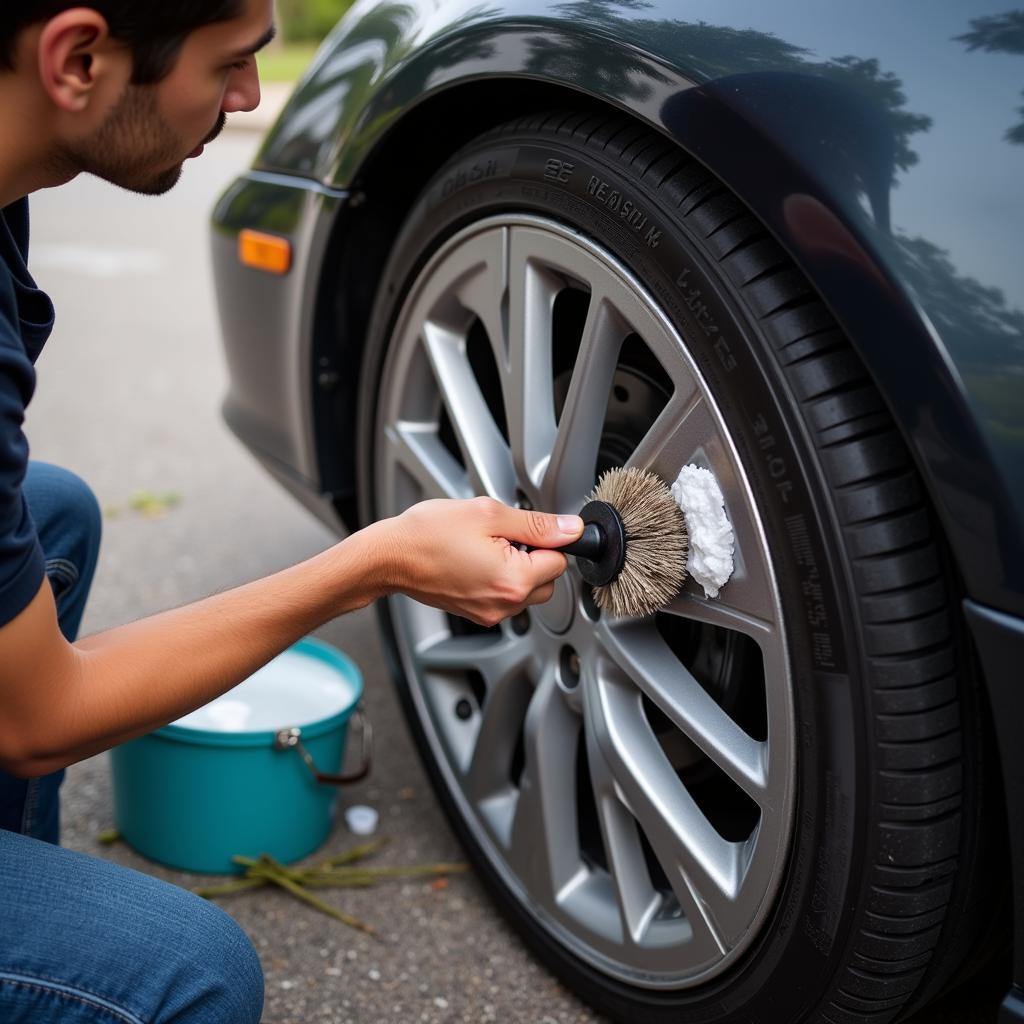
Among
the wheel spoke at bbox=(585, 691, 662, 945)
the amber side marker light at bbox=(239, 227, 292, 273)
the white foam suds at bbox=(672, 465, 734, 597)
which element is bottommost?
the wheel spoke at bbox=(585, 691, 662, 945)

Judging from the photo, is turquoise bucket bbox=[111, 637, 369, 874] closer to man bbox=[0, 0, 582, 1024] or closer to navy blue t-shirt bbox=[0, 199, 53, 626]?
man bbox=[0, 0, 582, 1024]

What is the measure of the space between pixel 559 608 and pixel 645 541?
0.25 meters

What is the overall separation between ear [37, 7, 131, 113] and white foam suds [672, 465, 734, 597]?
2.29 feet

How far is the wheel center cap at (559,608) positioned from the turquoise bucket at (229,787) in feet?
1.65

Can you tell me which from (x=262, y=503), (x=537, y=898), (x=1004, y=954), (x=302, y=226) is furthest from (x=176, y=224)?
(x=1004, y=954)

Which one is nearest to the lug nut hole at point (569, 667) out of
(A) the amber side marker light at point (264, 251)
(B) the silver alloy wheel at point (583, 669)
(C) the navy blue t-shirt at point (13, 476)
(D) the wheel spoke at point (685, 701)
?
(B) the silver alloy wheel at point (583, 669)

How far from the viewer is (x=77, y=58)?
3.65ft

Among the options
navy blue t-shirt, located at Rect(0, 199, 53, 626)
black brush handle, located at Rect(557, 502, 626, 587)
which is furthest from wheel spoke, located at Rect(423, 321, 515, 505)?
navy blue t-shirt, located at Rect(0, 199, 53, 626)

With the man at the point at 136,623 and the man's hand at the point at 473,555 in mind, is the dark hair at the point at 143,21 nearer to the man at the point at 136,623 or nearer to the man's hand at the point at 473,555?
the man at the point at 136,623

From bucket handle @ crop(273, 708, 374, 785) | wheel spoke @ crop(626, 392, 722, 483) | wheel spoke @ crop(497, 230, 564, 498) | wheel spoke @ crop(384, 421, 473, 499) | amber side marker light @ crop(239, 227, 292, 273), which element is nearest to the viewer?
wheel spoke @ crop(626, 392, 722, 483)

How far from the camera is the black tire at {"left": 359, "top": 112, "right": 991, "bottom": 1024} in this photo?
3.81 ft

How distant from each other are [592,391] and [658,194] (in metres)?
0.27

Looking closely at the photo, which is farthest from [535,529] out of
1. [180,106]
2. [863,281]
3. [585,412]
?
[180,106]

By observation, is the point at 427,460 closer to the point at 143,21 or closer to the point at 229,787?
the point at 229,787
